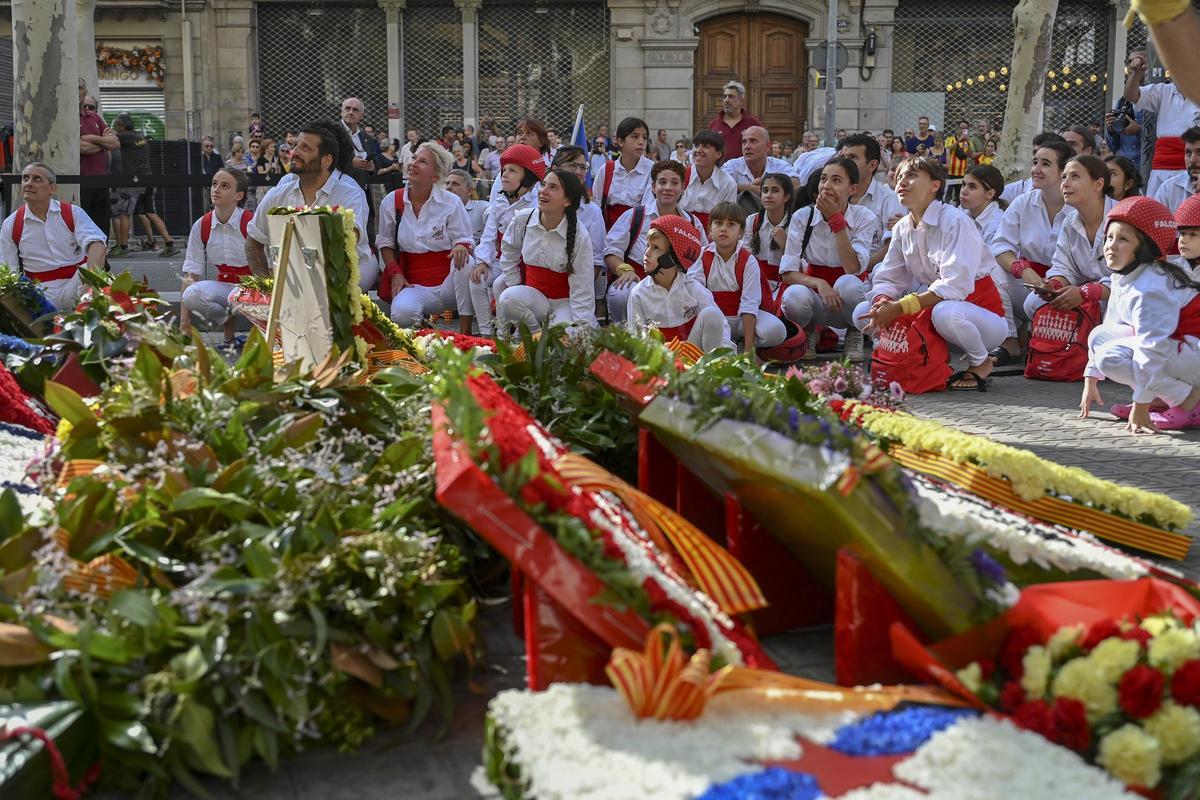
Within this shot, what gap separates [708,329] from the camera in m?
8.52

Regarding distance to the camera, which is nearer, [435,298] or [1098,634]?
[1098,634]

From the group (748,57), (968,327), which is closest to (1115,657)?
(968,327)

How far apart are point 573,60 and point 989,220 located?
19254 millimetres

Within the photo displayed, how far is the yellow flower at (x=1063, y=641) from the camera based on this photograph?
8.74 ft

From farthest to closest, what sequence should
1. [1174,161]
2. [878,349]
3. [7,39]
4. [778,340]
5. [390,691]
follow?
[7,39], [1174,161], [778,340], [878,349], [390,691]

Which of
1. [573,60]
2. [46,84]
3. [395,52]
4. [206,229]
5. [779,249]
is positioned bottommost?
[779,249]

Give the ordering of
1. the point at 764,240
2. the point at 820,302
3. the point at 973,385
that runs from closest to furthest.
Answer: the point at 973,385
the point at 820,302
the point at 764,240

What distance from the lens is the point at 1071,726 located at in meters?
2.50

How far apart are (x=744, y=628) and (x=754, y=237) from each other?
776 cm

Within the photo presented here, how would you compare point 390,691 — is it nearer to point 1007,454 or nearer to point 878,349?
point 1007,454

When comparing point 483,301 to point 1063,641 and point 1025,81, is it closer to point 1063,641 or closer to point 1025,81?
point 1025,81

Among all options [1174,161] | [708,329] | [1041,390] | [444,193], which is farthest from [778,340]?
[1174,161]

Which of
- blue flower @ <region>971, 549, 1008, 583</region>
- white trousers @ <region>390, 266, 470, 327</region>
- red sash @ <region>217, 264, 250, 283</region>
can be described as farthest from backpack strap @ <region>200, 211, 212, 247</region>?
blue flower @ <region>971, 549, 1008, 583</region>

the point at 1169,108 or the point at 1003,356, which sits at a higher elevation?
the point at 1169,108
